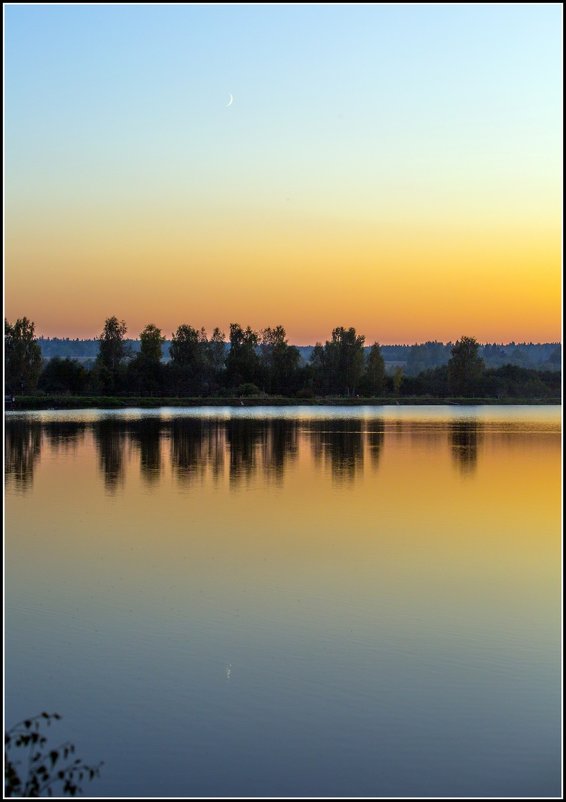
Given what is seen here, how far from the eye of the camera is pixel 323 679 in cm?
780

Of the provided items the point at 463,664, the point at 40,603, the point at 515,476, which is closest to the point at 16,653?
the point at 40,603

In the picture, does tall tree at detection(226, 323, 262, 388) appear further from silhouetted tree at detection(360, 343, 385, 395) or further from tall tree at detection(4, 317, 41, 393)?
tall tree at detection(4, 317, 41, 393)

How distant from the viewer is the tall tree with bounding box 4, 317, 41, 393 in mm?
77625

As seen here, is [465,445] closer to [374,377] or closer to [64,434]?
[64,434]

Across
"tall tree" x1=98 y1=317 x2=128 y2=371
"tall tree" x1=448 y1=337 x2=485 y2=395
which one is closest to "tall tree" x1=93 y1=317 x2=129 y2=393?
"tall tree" x1=98 y1=317 x2=128 y2=371

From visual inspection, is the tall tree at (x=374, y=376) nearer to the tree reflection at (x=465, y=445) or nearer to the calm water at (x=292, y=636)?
the tree reflection at (x=465, y=445)

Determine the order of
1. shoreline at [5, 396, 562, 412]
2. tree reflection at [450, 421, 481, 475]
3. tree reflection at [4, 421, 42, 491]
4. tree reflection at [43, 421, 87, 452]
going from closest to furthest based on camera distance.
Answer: tree reflection at [4, 421, 42, 491], tree reflection at [450, 421, 481, 475], tree reflection at [43, 421, 87, 452], shoreline at [5, 396, 562, 412]

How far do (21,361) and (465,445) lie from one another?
52305 millimetres

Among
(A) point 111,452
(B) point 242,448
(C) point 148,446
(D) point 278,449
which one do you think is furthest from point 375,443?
(A) point 111,452

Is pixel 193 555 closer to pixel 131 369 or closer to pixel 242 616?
pixel 242 616

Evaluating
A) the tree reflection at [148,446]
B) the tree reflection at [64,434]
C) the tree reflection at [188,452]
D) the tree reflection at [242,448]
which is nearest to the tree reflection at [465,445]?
the tree reflection at [242,448]

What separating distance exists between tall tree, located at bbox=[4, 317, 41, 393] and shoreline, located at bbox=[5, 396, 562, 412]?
226 cm

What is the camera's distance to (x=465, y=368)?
9656cm

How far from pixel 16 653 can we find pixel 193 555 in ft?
15.1
